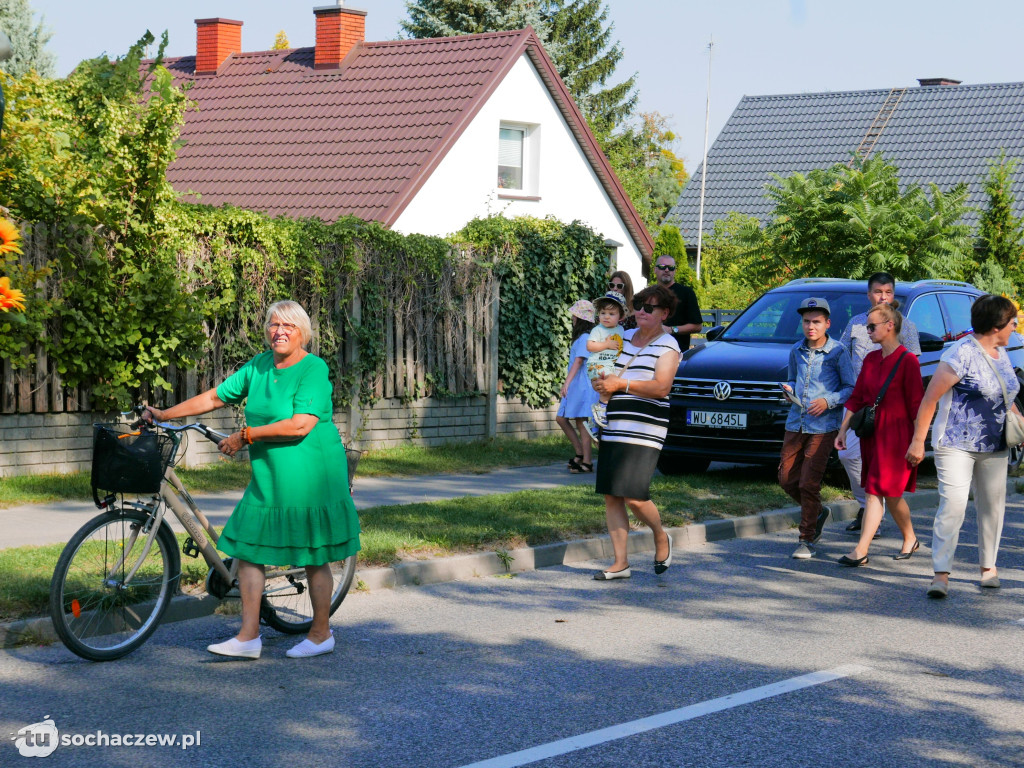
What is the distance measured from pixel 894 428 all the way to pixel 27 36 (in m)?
33.7

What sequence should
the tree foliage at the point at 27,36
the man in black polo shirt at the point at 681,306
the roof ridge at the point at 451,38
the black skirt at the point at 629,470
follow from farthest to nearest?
the tree foliage at the point at 27,36 → the roof ridge at the point at 451,38 → the man in black polo shirt at the point at 681,306 → the black skirt at the point at 629,470

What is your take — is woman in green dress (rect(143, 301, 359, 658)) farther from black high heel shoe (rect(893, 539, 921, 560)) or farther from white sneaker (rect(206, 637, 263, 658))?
black high heel shoe (rect(893, 539, 921, 560))

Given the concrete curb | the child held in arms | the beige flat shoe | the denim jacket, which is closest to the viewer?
the concrete curb

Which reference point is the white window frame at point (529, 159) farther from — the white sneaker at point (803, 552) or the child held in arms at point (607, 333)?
the white sneaker at point (803, 552)

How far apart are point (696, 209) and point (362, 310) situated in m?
32.7

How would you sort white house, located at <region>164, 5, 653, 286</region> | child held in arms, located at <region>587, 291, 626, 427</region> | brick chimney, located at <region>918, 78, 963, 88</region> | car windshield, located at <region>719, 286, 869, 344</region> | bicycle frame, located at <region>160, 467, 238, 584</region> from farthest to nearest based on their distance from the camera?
1. brick chimney, located at <region>918, 78, 963, 88</region>
2. white house, located at <region>164, 5, 653, 286</region>
3. car windshield, located at <region>719, 286, 869, 344</region>
4. child held in arms, located at <region>587, 291, 626, 427</region>
5. bicycle frame, located at <region>160, 467, 238, 584</region>

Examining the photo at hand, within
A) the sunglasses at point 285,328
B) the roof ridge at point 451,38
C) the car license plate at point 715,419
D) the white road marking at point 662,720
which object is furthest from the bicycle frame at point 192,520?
the roof ridge at point 451,38

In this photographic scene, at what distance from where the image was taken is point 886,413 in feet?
29.1

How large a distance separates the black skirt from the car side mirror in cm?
556

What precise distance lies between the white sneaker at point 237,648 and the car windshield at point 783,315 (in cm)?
781

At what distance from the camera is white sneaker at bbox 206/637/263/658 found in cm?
616

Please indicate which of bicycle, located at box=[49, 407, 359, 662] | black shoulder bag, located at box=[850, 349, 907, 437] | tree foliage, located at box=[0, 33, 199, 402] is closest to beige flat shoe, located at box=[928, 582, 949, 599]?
black shoulder bag, located at box=[850, 349, 907, 437]

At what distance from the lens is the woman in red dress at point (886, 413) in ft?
29.0

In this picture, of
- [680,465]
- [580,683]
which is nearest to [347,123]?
[680,465]
